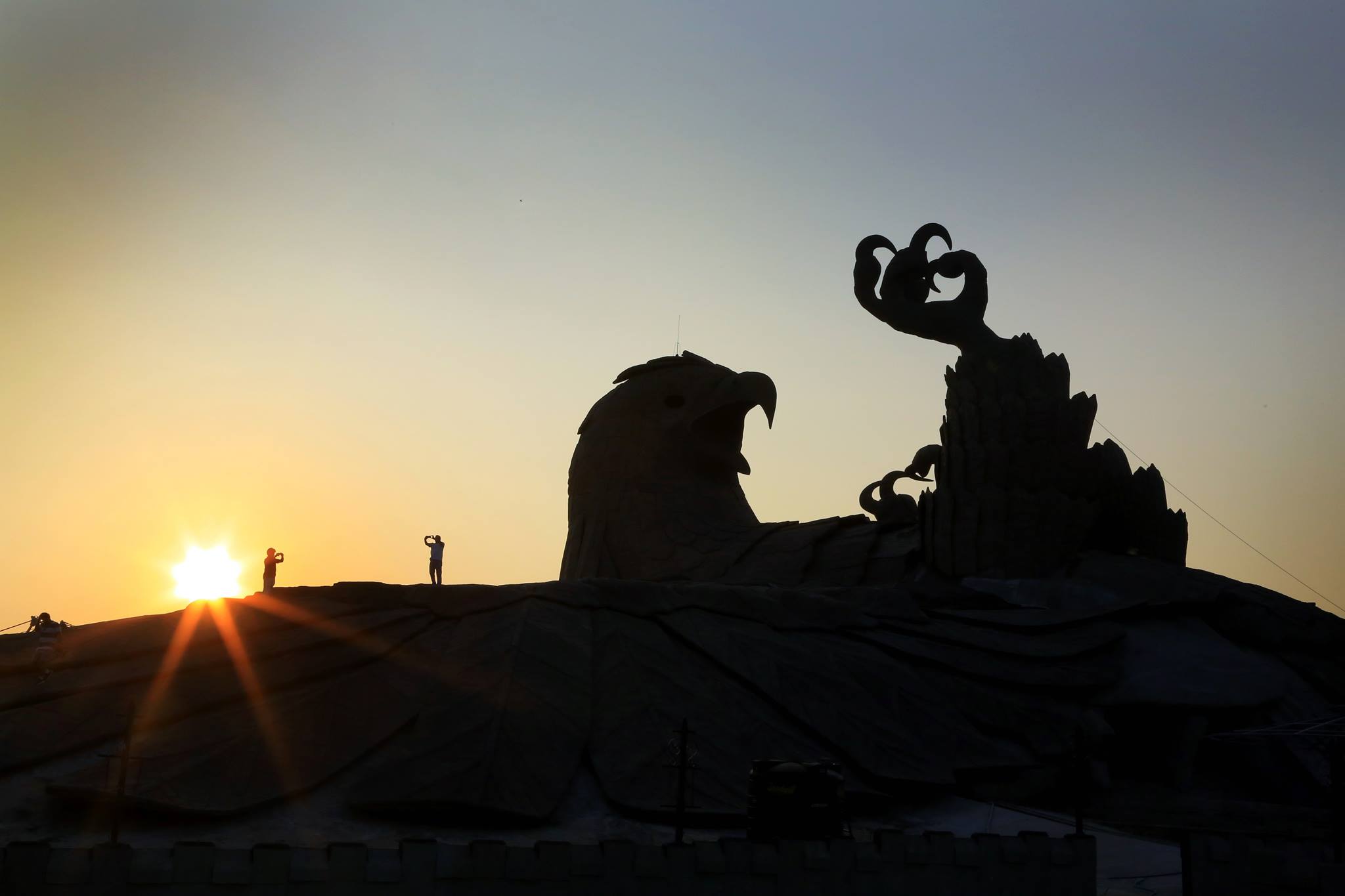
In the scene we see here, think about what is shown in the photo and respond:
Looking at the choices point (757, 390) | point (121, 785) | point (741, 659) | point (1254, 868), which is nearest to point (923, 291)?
point (757, 390)

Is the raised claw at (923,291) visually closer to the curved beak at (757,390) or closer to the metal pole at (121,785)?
the curved beak at (757,390)

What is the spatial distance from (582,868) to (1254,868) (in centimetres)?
545

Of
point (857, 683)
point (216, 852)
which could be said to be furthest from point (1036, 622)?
point (216, 852)

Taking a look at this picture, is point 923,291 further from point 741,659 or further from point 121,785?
point 121,785

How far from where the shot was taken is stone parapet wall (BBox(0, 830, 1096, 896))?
10.1m

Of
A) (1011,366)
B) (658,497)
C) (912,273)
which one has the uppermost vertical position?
(912,273)

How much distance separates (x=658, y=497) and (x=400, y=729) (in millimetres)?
9447

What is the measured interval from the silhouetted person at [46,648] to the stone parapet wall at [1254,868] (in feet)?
35.1

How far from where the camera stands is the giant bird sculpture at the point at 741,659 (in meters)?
12.9

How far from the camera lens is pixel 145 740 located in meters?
13.1

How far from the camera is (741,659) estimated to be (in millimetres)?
15297

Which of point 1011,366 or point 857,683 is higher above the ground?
point 1011,366

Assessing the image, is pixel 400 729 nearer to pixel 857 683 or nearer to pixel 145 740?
pixel 145 740

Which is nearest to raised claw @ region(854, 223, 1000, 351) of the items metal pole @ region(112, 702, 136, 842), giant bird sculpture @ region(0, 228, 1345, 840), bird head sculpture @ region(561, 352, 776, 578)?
giant bird sculpture @ region(0, 228, 1345, 840)
